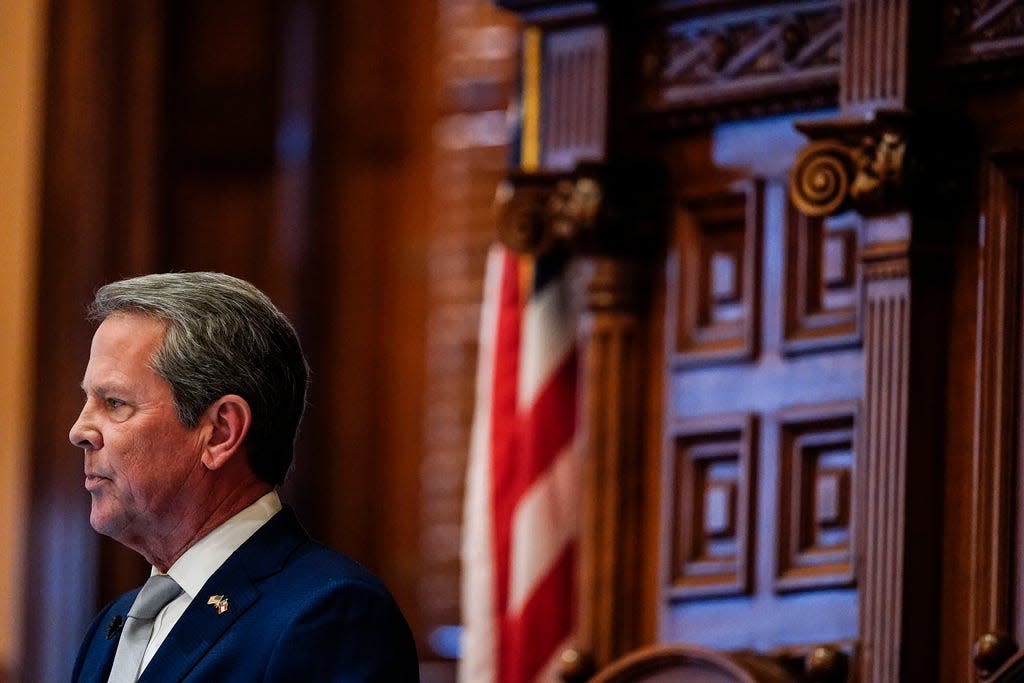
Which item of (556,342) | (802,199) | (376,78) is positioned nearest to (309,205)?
(376,78)

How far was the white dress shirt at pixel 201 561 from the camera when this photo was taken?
9.37 feet

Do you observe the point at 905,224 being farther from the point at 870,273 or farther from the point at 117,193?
the point at 117,193

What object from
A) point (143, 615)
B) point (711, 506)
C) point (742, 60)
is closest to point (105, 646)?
point (143, 615)

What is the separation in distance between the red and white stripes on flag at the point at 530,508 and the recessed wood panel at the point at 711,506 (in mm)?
361

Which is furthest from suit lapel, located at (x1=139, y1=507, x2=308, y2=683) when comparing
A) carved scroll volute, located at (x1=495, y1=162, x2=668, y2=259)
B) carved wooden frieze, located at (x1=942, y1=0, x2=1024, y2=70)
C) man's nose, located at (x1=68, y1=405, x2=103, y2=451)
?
carved wooden frieze, located at (x1=942, y1=0, x2=1024, y2=70)

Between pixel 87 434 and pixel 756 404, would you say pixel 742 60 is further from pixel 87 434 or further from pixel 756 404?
pixel 87 434

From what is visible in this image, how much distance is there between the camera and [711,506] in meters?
4.17

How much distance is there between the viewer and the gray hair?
2.85 meters

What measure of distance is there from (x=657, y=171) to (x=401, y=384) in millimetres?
2205

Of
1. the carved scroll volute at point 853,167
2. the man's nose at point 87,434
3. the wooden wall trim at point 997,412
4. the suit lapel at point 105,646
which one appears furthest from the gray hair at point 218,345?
the wooden wall trim at point 997,412

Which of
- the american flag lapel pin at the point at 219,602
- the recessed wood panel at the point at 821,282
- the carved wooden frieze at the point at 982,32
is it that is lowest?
the american flag lapel pin at the point at 219,602

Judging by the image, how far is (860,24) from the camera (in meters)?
3.89

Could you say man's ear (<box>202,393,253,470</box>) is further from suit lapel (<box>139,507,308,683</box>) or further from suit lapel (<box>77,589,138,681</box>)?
suit lapel (<box>77,589,138,681</box>)

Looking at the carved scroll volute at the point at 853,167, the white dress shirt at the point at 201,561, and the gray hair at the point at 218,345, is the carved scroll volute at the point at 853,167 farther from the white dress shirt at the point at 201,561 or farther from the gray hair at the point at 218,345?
the white dress shirt at the point at 201,561
